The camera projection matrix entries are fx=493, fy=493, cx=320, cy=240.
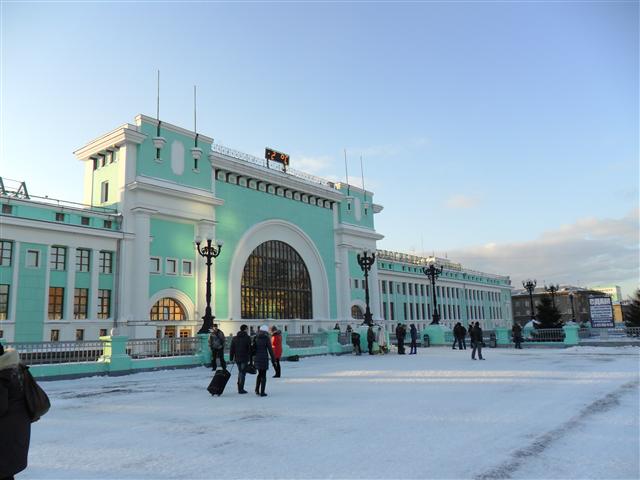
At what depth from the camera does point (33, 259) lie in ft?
92.2

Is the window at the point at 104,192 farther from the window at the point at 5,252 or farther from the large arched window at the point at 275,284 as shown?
the large arched window at the point at 275,284

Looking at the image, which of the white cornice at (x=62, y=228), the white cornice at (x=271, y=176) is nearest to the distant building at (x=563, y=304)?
the white cornice at (x=271, y=176)

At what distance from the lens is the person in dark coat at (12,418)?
12.6 feet

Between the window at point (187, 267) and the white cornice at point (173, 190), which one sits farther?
the window at point (187, 267)

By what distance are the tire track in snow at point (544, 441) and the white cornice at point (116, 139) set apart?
30.7 m

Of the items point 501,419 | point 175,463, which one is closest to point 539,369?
point 501,419

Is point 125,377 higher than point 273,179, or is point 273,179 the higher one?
point 273,179

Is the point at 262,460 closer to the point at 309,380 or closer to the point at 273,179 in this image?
the point at 309,380

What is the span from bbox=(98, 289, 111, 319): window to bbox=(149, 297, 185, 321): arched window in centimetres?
264

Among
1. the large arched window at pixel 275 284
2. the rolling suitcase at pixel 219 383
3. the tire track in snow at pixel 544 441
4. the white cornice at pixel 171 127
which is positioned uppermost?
the white cornice at pixel 171 127

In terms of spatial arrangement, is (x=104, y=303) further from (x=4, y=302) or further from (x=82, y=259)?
(x=4, y=302)

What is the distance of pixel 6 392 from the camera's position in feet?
12.7

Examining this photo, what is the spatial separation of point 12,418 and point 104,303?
96.2 ft

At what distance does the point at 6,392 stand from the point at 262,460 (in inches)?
131
